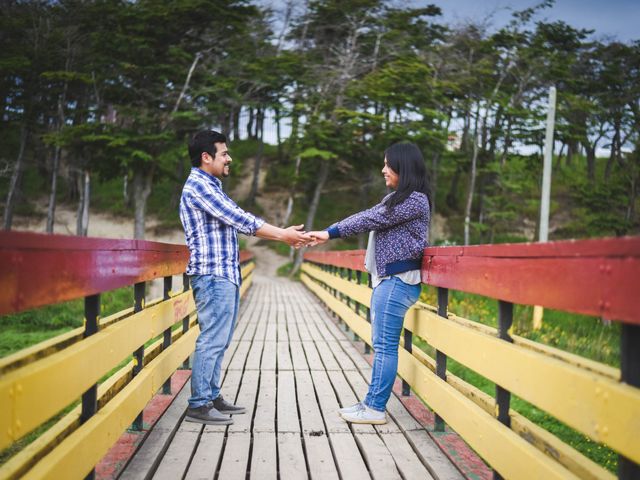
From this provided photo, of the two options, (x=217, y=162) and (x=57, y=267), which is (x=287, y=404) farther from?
(x=57, y=267)

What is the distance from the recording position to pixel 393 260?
144 inches

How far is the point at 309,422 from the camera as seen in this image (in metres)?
3.75

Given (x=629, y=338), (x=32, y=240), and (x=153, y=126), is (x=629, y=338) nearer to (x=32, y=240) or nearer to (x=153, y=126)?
(x=32, y=240)

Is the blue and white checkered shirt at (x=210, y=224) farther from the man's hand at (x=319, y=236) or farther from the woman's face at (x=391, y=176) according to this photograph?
the woman's face at (x=391, y=176)

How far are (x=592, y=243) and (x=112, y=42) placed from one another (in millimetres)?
21772

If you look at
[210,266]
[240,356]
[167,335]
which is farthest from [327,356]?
[210,266]

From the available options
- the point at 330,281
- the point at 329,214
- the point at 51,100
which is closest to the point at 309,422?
the point at 330,281

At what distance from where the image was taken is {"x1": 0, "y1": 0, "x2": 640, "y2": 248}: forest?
2081 cm

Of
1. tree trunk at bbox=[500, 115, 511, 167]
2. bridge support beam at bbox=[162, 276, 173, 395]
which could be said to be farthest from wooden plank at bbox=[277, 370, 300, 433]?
tree trunk at bbox=[500, 115, 511, 167]

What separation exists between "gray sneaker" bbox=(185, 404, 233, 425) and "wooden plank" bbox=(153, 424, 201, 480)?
0.36 ft

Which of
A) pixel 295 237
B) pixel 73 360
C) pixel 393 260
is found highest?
pixel 295 237

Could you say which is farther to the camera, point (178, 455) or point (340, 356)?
point (340, 356)

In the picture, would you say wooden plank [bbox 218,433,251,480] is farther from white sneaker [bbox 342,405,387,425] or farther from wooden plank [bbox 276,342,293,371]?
wooden plank [bbox 276,342,293,371]

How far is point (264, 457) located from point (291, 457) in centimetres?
14
